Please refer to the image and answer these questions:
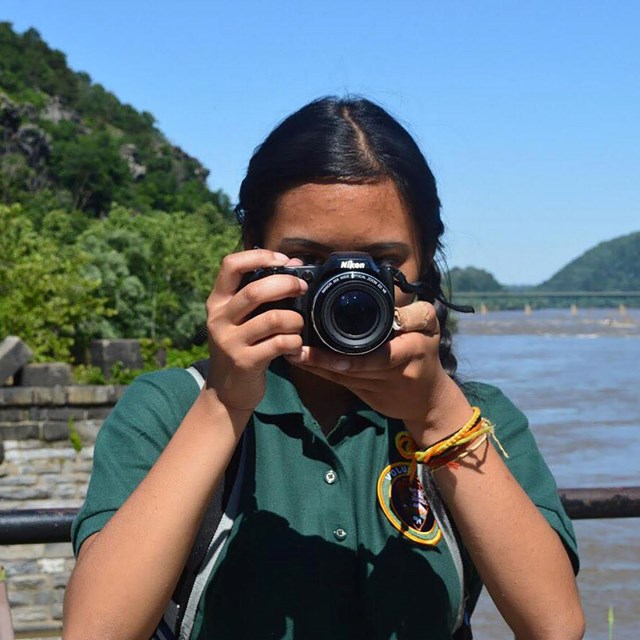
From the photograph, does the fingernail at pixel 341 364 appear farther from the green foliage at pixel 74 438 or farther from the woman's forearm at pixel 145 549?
the green foliage at pixel 74 438

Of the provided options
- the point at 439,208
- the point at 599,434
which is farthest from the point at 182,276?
the point at 439,208

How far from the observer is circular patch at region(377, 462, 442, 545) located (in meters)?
1.66

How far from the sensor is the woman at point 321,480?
155cm

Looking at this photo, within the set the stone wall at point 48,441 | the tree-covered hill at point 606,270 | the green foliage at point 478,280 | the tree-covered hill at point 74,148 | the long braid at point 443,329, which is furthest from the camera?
the tree-covered hill at point 606,270

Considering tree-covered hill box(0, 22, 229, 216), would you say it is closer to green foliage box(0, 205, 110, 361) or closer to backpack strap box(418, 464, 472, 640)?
green foliage box(0, 205, 110, 361)

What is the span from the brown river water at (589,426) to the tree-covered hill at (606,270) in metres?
98.8

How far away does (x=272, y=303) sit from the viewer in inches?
63.9

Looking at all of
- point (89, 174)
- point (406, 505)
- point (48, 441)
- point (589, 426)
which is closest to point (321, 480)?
point (406, 505)

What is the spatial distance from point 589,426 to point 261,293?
2606 centimetres

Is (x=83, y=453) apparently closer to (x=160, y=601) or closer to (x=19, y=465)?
(x=19, y=465)

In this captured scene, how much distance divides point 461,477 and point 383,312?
0.26 meters

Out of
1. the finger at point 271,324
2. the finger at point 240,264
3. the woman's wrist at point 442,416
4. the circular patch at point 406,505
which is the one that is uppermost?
the finger at point 240,264

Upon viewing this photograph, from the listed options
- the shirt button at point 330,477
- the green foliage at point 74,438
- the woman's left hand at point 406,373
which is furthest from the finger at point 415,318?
the green foliage at point 74,438

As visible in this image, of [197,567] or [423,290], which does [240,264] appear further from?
[197,567]
